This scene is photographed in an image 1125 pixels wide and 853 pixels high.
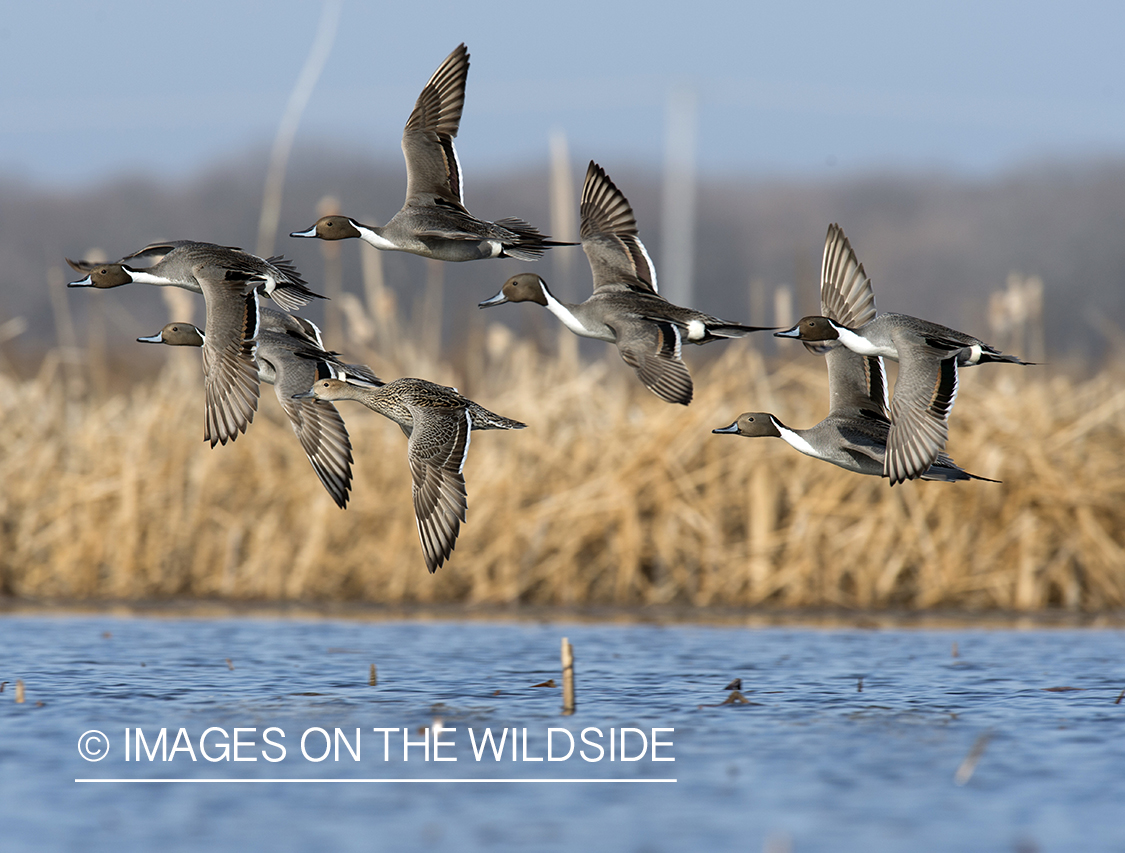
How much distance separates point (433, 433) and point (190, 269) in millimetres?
855

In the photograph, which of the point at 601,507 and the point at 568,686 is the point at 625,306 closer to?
the point at 568,686

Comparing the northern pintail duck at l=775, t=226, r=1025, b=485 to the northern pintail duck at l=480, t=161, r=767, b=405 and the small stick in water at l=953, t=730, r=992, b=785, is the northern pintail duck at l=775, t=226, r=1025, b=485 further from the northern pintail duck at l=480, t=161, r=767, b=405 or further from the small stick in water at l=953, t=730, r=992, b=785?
the small stick in water at l=953, t=730, r=992, b=785

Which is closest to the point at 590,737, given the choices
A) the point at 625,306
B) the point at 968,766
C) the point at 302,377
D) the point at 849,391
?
the point at 968,766

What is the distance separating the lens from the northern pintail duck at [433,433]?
4152mm

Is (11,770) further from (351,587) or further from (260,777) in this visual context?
(351,587)

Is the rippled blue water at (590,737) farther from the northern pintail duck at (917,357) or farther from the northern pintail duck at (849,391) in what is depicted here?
the northern pintail duck at (917,357)

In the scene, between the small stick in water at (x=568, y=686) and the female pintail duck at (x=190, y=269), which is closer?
the female pintail duck at (x=190, y=269)

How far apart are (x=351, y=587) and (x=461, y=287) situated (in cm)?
3009

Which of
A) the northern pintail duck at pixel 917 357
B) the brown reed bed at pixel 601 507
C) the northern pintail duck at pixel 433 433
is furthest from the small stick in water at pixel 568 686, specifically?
the brown reed bed at pixel 601 507

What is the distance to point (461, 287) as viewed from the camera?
40.8 m

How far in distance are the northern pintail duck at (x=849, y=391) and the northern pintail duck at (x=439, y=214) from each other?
1.01 m

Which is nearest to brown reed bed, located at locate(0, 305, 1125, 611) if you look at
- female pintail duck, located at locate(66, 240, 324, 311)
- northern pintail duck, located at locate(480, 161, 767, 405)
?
northern pintail duck, located at locate(480, 161, 767, 405)

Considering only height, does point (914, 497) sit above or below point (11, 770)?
above

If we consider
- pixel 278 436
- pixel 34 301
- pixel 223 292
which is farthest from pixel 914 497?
pixel 34 301
